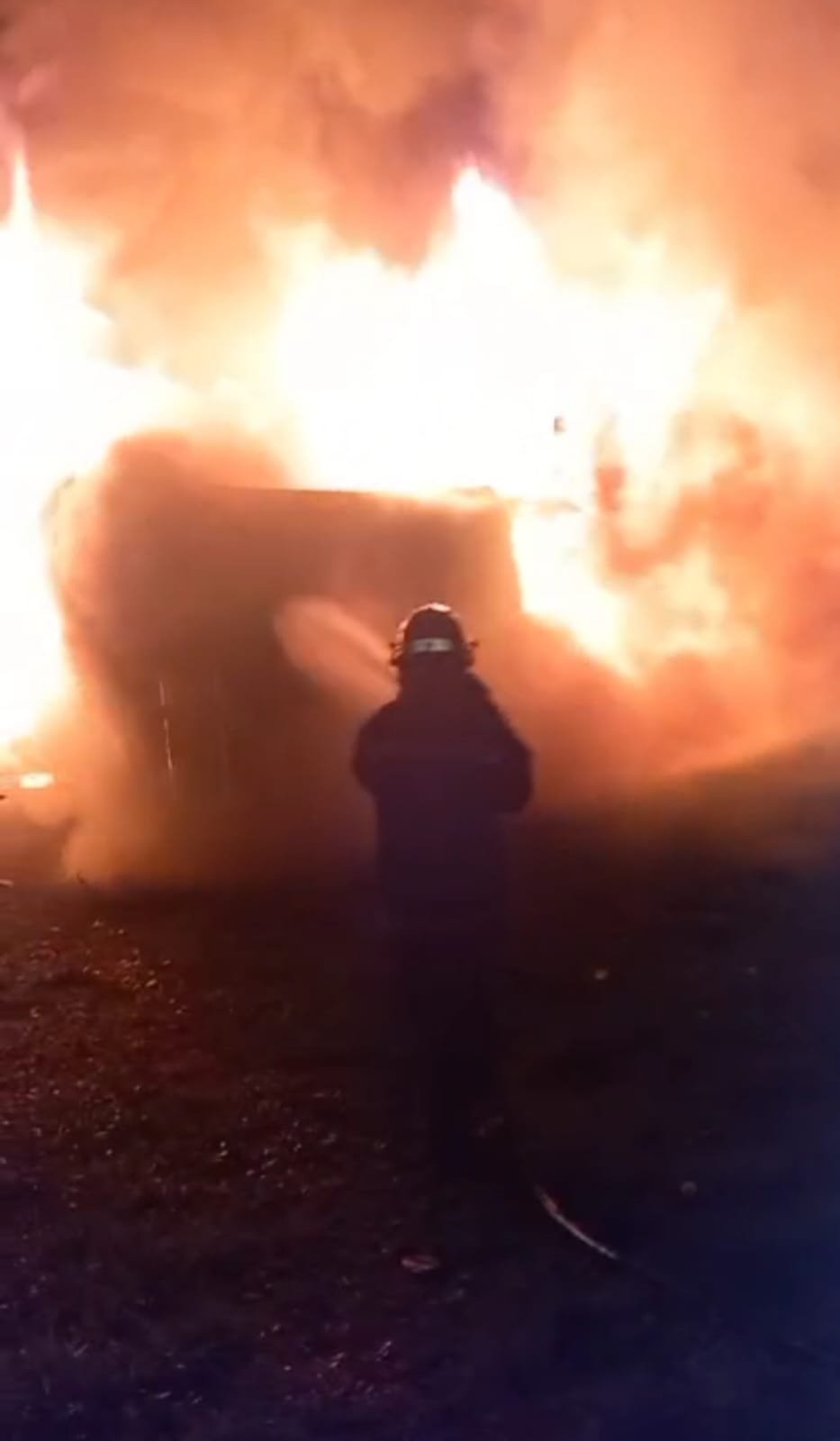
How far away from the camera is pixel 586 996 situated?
610 centimetres

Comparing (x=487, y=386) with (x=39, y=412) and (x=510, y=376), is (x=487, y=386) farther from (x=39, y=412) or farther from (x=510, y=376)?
(x=39, y=412)

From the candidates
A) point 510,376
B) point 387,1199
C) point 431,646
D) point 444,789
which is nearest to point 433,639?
point 431,646

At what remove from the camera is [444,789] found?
5184 mm

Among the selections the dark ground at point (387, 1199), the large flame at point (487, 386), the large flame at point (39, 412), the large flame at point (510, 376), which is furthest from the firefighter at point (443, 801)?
the large flame at point (510, 376)

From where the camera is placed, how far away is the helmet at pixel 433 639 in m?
5.23

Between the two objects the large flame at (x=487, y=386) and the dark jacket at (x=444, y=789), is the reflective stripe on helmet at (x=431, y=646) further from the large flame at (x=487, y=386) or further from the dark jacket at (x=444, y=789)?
the large flame at (x=487, y=386)

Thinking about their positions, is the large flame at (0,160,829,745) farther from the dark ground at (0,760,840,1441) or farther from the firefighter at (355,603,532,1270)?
the firefighter at (355,603,532,1270)

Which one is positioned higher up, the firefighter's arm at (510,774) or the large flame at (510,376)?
the large flame at (510,376)

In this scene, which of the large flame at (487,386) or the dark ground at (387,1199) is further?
the large flame at (487,386)

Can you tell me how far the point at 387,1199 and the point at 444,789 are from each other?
4.53 feet

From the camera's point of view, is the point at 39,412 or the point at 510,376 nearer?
the point at 39,412

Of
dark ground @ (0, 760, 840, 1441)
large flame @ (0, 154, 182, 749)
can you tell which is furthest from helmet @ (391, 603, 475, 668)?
large flame @ (0, 154, 182, 749)

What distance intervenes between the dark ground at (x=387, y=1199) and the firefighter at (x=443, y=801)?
428mm

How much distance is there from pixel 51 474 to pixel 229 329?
3.61 m
